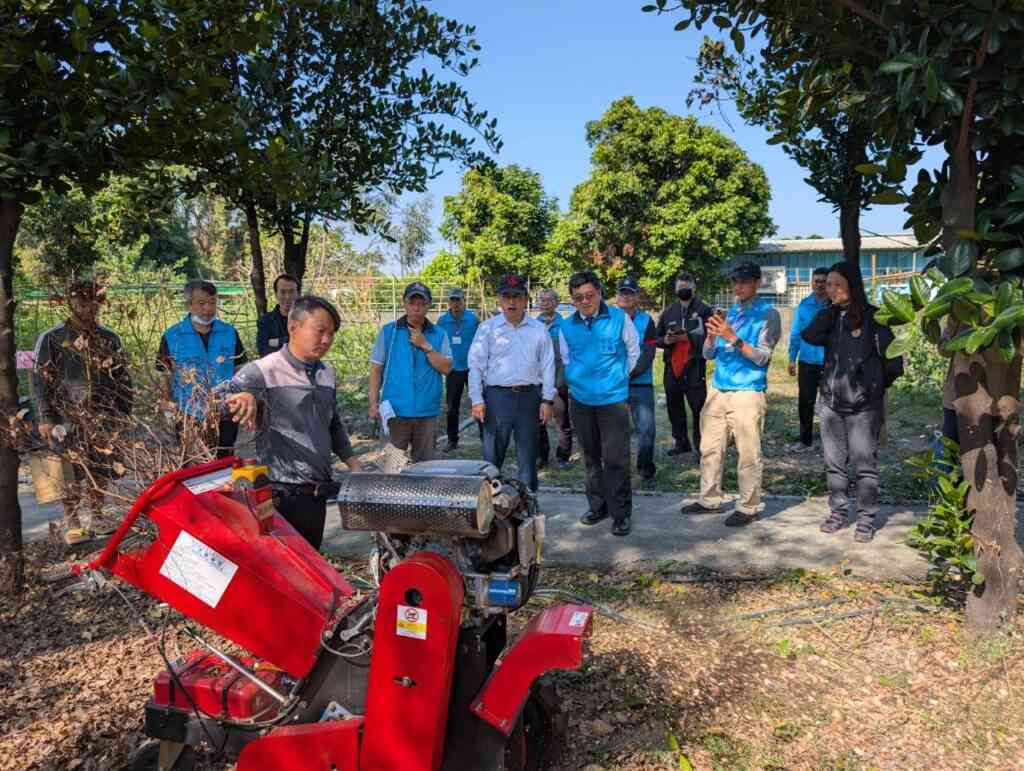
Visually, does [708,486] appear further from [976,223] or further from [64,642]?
[64,642]

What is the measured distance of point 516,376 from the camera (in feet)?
18.5

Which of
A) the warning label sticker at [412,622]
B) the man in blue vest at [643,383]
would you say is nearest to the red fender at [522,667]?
the warning label sticker at [412,622]

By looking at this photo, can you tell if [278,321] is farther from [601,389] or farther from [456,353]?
[601,389]

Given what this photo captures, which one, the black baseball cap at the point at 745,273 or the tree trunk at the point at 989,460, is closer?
the tree trunk at the point at 989,460

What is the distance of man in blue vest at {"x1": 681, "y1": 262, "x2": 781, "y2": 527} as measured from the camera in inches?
218

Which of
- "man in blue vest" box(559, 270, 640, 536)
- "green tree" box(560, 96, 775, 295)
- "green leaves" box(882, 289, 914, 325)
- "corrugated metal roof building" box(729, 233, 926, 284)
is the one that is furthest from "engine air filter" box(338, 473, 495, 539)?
"corrugated metal roof building" box(729, 233, 926, 284)

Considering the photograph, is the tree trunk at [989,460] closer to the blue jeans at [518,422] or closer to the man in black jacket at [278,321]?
the blue jeans at [518,422]

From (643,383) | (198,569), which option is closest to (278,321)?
(643,383)

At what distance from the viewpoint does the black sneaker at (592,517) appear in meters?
5.80

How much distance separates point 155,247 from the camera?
2958 cm

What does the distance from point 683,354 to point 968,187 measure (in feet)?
15.4

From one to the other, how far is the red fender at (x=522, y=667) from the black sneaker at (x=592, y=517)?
11.1 ft

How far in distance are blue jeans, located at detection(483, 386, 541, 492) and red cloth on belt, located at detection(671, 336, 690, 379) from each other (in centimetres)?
286

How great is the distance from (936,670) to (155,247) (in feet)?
103
